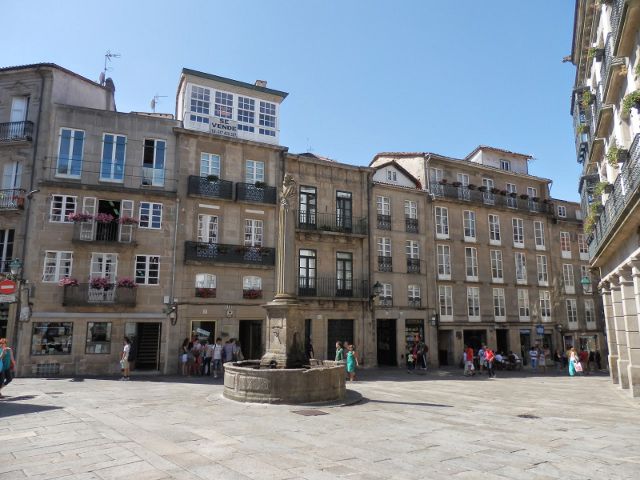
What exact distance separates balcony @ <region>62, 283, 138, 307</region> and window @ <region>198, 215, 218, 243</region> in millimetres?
4168

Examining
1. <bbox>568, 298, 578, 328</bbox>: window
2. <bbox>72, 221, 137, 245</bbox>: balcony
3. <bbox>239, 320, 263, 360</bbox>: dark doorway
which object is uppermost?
<bbox>72, 221, 137, 245</bbox>: balcony

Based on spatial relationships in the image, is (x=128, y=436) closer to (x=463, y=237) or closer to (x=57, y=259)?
(x=57, y=259)

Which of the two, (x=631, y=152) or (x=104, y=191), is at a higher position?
(x=104, y=191)

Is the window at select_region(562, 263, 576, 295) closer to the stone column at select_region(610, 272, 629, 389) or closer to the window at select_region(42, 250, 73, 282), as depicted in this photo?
the stone column at select_region(610, 272, 629, 389)

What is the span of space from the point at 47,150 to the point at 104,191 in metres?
3.07

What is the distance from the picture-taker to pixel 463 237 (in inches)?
1292

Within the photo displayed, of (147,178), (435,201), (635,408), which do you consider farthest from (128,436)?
(435,201)

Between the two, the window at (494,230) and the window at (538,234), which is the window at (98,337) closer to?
the window at (494,230)

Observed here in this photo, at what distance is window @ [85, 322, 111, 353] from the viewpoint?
21.5 meters

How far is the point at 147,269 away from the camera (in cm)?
2289

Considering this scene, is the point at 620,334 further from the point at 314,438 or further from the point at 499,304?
the point at 499,304

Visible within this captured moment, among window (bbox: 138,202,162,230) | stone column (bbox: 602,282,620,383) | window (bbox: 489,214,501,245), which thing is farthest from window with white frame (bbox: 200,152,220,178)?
window (bbox: 489,214,501,245)

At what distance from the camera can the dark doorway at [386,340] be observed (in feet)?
95.8

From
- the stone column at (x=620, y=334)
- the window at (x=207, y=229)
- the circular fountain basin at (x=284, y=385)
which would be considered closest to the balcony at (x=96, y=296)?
the window at (x=207, y=229)
